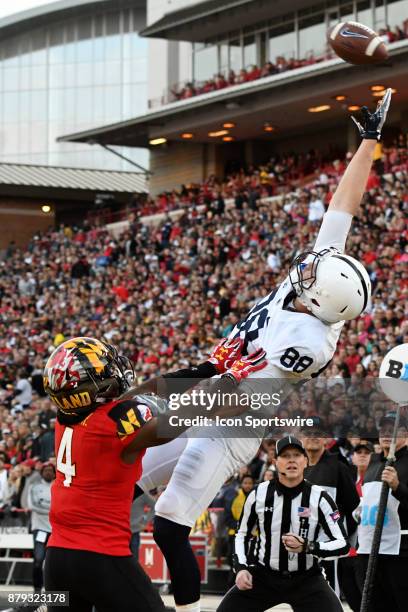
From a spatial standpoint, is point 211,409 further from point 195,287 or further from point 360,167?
point 195,287

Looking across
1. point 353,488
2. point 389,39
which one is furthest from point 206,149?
point 353,488

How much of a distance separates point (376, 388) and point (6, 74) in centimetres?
4754

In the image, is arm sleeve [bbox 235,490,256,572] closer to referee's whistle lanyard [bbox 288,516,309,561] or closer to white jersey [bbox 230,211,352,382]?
referee's whistle lanyard [bbox 288,516,309,561]

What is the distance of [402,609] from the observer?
802 cm

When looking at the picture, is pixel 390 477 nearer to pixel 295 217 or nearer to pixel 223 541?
pixel 223 541

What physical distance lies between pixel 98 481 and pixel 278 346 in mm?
1345

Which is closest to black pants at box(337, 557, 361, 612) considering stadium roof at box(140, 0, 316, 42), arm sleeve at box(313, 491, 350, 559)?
arm sleeve at box(313, 491, 350, 559)

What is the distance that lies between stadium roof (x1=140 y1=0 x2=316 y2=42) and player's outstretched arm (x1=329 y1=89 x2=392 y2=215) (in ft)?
83.3

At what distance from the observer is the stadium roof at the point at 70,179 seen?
40062mm

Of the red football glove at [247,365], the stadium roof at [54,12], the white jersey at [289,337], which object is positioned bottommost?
the red football glove at [247,365]

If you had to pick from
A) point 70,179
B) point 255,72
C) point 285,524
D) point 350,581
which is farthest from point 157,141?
point 285,524

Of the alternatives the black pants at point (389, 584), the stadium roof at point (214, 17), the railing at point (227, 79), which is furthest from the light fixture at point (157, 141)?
the black pants at point (389, 584)

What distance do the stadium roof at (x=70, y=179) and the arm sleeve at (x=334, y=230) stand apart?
3387cm

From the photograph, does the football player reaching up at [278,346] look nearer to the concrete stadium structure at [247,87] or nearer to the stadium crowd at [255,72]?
the concrete stadium structure at [247,87]
